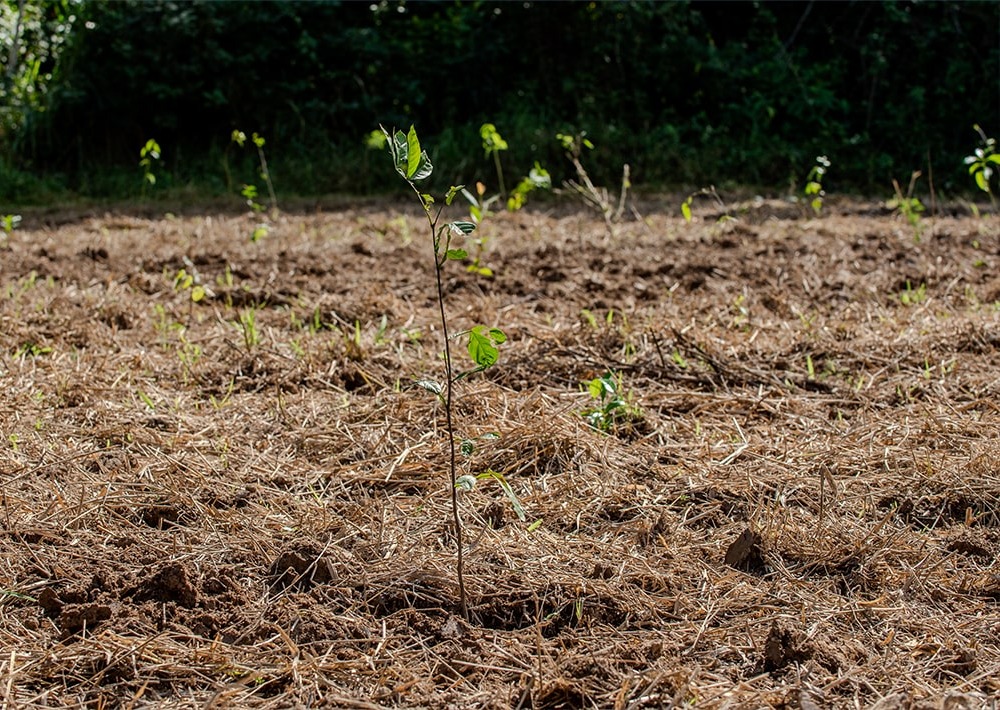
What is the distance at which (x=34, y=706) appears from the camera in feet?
5.24

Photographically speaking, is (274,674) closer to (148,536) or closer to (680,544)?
(148,536)

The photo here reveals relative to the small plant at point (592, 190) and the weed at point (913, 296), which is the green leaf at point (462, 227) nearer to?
the weed at point (913, 296)

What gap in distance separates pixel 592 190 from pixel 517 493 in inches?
108

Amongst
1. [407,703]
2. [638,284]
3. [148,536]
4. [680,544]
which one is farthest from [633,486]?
[638,284]

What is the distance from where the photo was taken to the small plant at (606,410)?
262 centimetres

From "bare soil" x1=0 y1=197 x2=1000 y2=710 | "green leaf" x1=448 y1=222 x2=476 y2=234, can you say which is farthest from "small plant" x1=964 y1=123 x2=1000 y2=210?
"green leaf" x1=448 y1=222 x2=476 y2=234

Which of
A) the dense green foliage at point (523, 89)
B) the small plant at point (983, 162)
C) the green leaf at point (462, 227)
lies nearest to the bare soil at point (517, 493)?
the small plant at point (983, 162)

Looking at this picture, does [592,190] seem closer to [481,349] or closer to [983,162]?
[983,162]

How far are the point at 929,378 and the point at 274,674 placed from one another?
7.10ft

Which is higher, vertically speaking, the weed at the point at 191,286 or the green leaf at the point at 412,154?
the green leaf at the point at 412,154

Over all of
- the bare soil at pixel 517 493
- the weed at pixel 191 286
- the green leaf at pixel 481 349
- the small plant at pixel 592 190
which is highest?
the small plant at pixel 592 190

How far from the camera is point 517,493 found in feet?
7.71

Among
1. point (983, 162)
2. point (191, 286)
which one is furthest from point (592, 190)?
point (191, 286)

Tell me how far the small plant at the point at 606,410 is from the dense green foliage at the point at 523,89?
502 cm
